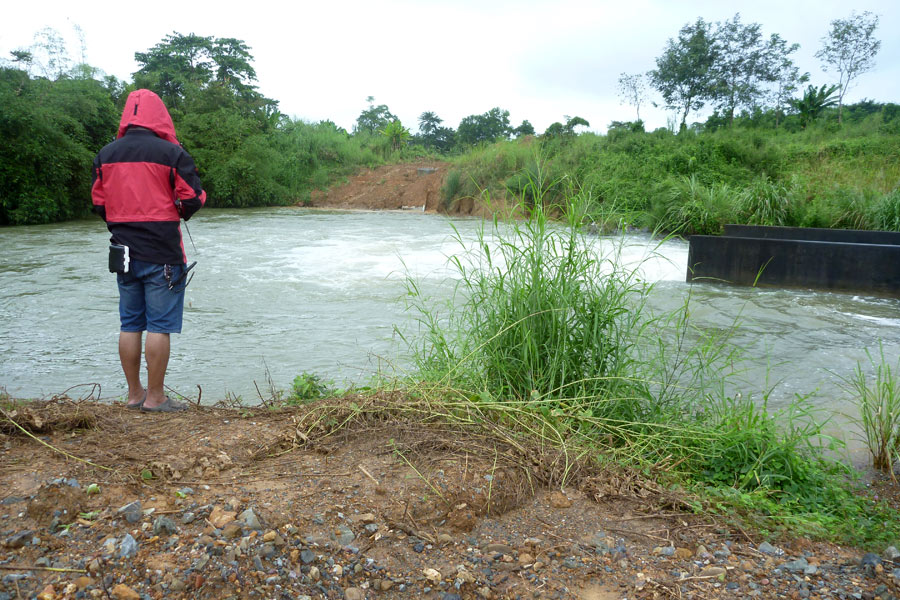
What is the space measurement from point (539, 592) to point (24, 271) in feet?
35.4

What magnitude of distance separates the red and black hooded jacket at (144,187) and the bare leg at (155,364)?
45 centimetres

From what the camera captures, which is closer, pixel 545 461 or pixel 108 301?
pixel 545 461

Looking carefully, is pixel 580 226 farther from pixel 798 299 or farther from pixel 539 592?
pixel 798 299

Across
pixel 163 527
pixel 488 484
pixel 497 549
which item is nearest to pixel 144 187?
pixel 163 527

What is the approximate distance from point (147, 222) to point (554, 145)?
68.4ft

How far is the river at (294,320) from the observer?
16.6ft

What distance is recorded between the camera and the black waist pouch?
345cm

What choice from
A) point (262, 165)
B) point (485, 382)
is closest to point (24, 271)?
point (485, 382)

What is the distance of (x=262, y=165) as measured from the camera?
26672 mm

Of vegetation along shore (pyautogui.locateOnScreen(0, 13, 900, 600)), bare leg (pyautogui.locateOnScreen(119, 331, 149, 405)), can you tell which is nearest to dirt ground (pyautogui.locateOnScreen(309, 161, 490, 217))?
bare leg (pyautogui.locateOnScreen(119, 331, 149, 405))

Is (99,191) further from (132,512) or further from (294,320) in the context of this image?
(294,320)

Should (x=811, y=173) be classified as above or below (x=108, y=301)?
above

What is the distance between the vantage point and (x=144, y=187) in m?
3.49

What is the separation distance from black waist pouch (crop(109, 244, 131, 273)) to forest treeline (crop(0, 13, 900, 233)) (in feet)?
7.04
